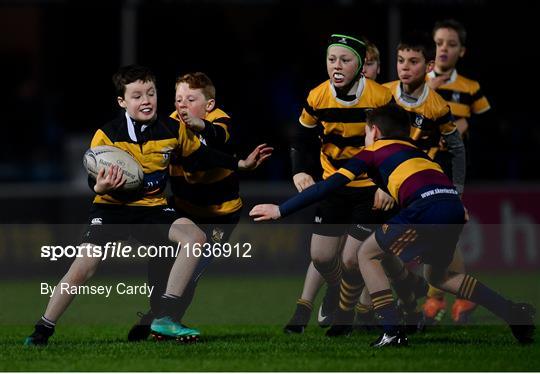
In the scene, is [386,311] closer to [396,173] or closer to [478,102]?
[396,173]

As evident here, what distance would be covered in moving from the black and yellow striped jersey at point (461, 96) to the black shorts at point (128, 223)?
258 centimetres

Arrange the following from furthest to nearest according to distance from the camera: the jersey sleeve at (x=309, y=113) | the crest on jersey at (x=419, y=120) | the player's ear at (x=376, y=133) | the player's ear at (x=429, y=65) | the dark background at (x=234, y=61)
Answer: the dark background at (x=234, y=61) < the player's ear at (x=429, y=65) < the crest on jersey at (x=419, y=120) < the jersey sleeve at (x=309, y=113) < the player's ear at (x=376, y=133)

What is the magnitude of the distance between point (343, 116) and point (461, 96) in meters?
1.55

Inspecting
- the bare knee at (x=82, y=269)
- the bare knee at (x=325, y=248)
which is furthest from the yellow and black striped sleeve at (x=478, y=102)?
the bare knee at (x=82, y=269)

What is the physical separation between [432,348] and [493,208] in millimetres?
6004

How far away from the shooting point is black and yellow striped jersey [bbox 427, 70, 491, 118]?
10148 millimetres

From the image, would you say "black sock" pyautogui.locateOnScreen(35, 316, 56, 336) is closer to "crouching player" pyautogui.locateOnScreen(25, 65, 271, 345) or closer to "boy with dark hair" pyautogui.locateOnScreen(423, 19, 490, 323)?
"crouching player" pyautogui.locateOnScreen(25, 65, 271, 345)

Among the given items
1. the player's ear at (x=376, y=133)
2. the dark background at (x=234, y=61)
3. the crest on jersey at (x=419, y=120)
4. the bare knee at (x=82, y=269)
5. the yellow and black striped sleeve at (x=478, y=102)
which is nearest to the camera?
the bare knee at (x=82, y=269)

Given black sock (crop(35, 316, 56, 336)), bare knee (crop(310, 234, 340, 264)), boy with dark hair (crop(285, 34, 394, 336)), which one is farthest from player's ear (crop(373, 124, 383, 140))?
black sock (crop(35, 316, 56, 336))

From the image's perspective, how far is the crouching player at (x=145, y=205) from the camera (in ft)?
27.3

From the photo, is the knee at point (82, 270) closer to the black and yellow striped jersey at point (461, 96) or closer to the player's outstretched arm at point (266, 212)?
the player's outstretched arm at point (266, 212)

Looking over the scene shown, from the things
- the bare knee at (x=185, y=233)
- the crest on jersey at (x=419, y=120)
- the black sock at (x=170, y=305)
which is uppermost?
the crest on jersey at (x=419, y=120)

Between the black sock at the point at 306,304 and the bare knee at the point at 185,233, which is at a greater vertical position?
the bare knee at the point at 185,233

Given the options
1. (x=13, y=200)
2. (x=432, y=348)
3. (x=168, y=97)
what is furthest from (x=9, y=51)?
(x=432, y=348)
